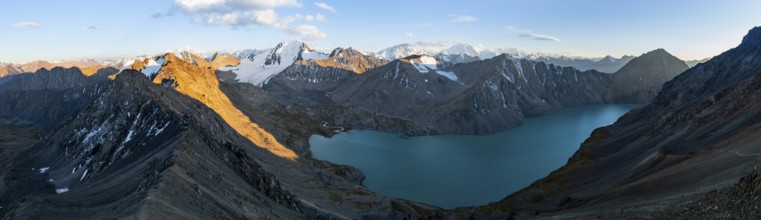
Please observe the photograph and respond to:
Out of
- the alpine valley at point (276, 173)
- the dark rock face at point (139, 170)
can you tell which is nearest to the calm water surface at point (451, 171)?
the alpine valley at point (276, 173)

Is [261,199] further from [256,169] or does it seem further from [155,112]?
[155,112]

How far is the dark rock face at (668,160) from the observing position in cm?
6881

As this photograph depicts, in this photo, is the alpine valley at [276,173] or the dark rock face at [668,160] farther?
the dark rock face at [668,160]

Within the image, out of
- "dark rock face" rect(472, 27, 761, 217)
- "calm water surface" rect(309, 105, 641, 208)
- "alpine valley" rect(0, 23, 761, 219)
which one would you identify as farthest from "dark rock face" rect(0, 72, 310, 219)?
"dark rock face" rect(472, 27, 761, 217)

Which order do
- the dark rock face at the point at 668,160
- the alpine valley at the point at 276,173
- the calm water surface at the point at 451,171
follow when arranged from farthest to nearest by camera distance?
the calm water surface at the point at 451,171, the dark rock face at the point at 668,160, the alpine valley at the point at 276,173

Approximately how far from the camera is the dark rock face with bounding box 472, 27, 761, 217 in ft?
226

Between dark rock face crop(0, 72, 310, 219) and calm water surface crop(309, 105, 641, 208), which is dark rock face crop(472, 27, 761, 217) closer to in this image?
calm water surface crop(309, 105, 641, 208)

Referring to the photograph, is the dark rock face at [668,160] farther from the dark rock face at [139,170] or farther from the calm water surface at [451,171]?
the dark rock face at [139,170]

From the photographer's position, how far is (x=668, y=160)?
93688 millimetres

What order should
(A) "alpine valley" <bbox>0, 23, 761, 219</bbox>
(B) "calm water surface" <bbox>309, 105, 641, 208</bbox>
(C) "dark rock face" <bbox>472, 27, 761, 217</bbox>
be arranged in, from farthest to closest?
(B) "calm water surface" <bbox>309, 105, 641, 208</bbox> < (C) "dark rock face" <bbox>472, 27, 761, 217</bbox> < (A) "alpine valley" <bbox>0, 23, 761, 219</bbox>

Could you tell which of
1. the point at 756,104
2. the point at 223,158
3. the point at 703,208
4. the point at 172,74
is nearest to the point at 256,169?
the point at 223,158

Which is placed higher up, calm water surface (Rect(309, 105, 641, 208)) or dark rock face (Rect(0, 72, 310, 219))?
dark rock face (Rect(0, 72, 310, 219))

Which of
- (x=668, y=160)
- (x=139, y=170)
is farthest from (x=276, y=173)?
(x=668, y=160)

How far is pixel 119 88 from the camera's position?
135000 mm
